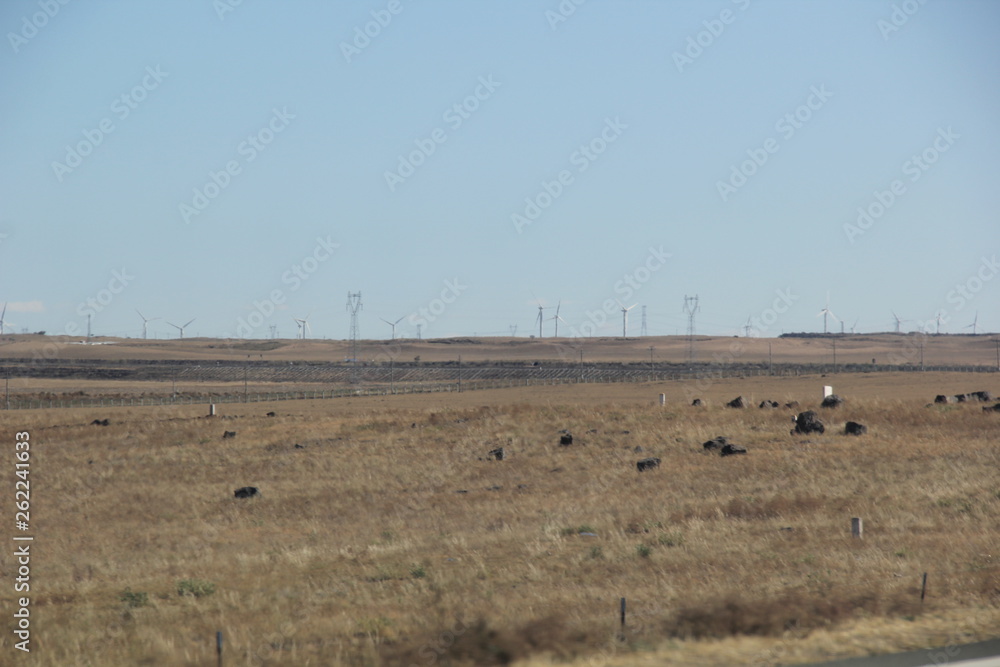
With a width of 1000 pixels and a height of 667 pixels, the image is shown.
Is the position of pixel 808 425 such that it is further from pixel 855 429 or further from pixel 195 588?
pixel 195 588

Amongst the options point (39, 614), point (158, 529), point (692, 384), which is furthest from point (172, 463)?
point (692, 384)

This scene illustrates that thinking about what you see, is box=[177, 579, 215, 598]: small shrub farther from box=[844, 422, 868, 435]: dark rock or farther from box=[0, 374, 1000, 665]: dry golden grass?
box=[844, 422, 868, 435]: dark rock

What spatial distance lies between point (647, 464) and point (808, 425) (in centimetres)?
1116

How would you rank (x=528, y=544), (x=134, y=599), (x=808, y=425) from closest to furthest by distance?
(x=134, y=599), (x=528, y=544), (x=808, y=425)

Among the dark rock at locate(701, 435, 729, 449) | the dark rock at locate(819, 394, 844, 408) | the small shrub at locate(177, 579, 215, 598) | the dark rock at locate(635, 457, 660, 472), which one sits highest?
the dark rock at locate(819, 394, 844, 408)

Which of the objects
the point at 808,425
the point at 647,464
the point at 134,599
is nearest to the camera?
the point at 134,599

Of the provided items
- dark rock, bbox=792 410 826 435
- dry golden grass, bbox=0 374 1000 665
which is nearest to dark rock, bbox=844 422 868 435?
dry golden grass, bbox=0 374 1000 665

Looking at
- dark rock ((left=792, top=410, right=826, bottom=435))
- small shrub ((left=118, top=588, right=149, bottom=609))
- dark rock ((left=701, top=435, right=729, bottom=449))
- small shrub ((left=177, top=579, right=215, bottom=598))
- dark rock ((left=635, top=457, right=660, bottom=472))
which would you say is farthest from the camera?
dark rock ((left=792, top=410, right=826, bottom=435))

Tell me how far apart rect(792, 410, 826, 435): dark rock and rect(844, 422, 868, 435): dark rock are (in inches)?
42.2

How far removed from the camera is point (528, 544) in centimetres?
2288

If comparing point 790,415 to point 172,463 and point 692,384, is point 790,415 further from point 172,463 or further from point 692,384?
point 692,384

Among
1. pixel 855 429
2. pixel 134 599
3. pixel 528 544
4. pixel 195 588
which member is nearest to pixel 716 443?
pixel 855 429

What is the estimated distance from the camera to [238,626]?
1628cm

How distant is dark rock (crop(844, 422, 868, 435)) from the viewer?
4225cm
